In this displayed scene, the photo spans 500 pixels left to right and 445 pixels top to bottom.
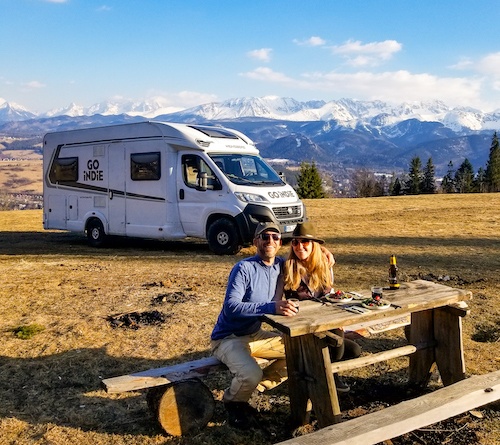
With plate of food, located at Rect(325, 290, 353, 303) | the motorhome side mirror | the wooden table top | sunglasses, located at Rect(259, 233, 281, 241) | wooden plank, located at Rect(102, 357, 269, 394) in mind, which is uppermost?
the motorhome side mirror

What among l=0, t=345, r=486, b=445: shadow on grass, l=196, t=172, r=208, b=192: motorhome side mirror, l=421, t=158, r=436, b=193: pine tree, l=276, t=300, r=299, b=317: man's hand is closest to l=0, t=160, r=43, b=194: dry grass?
l=421, t=158, r=436, b=193: pine tree

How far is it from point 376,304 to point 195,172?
7.79 metres

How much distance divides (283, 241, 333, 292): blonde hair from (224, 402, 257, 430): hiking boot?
1.00 meters

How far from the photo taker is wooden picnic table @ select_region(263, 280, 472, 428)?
3883 mm

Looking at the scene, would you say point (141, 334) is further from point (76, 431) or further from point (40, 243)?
point (40, 243)

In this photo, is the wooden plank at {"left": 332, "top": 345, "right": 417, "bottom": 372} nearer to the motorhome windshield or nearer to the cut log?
the cut log

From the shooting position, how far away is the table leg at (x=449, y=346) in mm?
4742

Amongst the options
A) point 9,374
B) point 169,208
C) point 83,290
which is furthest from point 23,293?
point 169,208

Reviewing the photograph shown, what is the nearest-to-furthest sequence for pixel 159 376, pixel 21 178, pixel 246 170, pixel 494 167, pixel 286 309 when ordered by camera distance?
pixel 286 309 < pixel 159 376 < pixel 246 170 < pixel 494 167 < pixel 21 178

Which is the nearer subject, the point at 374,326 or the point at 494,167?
the point at 374,326

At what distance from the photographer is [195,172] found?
450 inches

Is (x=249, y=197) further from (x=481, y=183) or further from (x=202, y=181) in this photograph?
(x=481, y=183)

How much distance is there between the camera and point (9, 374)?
5199 millimetres

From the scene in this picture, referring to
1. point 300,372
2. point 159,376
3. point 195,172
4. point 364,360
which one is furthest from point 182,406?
point 195,172
